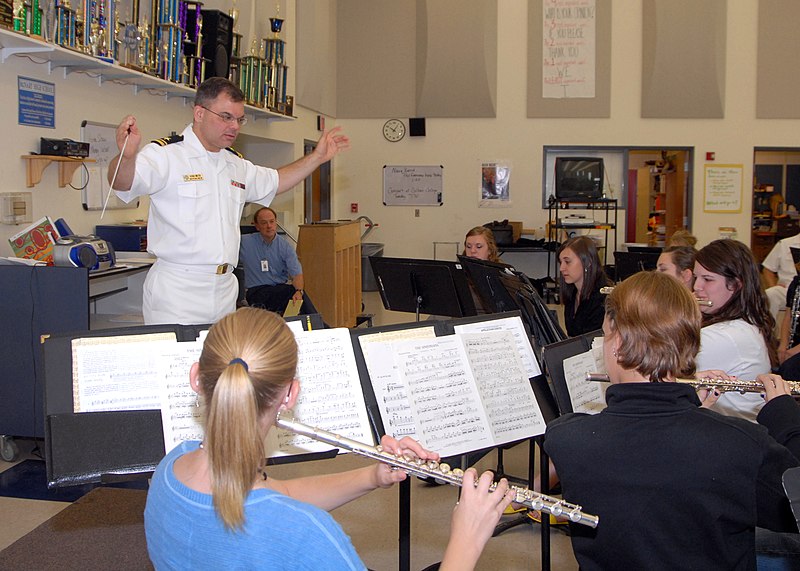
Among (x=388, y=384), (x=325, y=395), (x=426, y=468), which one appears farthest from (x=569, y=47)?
(x=426, y=468)

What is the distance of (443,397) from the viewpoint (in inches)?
89.5

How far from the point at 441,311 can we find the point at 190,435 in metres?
2.68

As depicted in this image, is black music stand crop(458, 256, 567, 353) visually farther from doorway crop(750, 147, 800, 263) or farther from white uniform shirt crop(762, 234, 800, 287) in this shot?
doorway crop(750, 147, 800, 263)

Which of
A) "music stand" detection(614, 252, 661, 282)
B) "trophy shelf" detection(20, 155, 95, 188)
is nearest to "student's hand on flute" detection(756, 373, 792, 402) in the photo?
"music stand" detection(614, 252, 661, 282)

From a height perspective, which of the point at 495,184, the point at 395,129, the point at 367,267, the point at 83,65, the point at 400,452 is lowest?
the point at 367,267

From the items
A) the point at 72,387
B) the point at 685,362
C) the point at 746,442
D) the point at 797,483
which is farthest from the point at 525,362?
the point at 72,387

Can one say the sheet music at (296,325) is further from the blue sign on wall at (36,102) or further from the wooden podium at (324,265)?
Answer: the wooden podium at (324,265)

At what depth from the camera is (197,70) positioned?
610 centimetres

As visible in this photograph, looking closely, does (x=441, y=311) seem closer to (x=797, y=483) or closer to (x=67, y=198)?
(x=67, y=198)

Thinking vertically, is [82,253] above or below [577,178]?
below

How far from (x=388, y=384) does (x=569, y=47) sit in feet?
30.9

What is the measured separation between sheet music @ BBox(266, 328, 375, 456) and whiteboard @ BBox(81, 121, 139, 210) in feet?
11.4

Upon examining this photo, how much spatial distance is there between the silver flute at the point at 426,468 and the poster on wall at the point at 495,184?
9.56 meters

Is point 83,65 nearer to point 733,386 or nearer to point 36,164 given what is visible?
point 36,164
